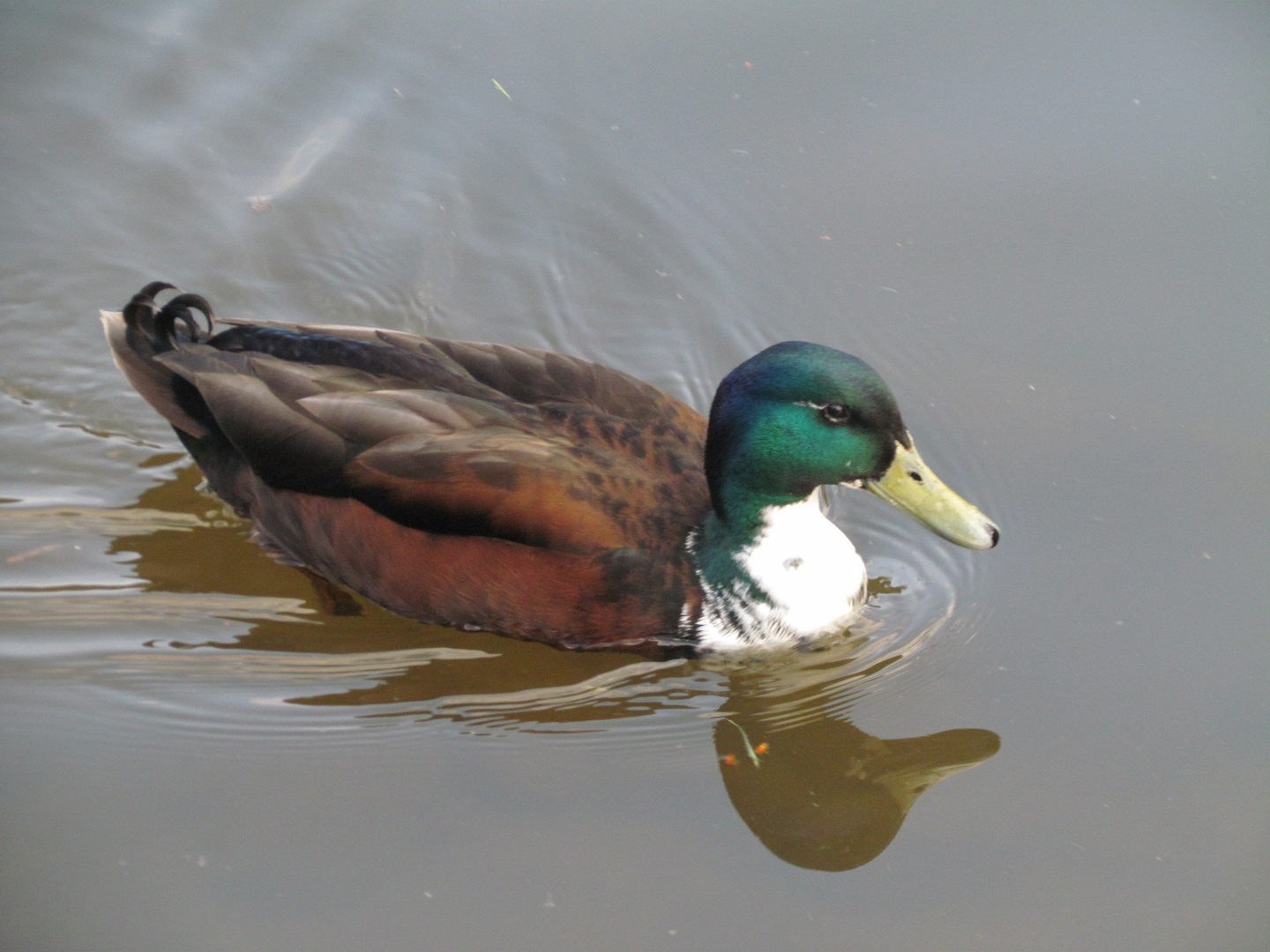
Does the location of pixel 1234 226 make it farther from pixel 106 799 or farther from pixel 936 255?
pixel 106 799

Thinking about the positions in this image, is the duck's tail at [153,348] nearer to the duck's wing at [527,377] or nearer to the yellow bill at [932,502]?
the duck's wing at [527,377]

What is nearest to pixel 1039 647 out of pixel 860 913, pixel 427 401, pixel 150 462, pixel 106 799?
pixel 860 913

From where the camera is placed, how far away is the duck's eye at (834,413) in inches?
169

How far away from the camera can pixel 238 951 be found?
364 centimetres

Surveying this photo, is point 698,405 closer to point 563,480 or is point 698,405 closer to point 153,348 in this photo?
point 563,480

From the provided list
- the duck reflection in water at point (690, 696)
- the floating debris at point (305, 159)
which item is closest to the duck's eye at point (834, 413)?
the duck reflection in water at point (690, 696)

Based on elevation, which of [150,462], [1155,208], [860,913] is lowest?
[860,913]

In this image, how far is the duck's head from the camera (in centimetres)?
425

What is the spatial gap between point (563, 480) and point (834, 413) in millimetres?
955

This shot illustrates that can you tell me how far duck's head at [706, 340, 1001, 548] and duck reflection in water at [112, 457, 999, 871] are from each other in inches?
24.7

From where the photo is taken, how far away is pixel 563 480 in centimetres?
435

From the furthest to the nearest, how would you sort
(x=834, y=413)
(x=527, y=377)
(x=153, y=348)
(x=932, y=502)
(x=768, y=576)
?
(x=153, y=348) < (x=527, y=377) < (x=768, y=576) < (x=932, y=502) < (x=834, y=413)

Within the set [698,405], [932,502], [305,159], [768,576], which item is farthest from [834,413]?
[305,159]

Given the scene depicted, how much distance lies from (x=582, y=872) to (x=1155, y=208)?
449 cm
